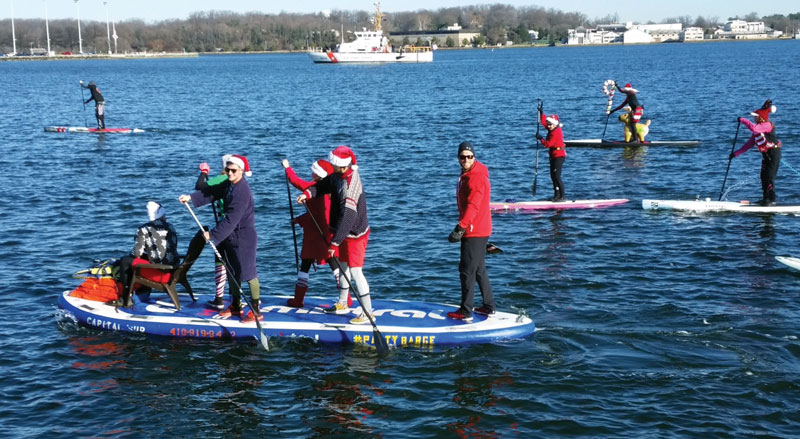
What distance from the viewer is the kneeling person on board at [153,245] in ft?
38.5

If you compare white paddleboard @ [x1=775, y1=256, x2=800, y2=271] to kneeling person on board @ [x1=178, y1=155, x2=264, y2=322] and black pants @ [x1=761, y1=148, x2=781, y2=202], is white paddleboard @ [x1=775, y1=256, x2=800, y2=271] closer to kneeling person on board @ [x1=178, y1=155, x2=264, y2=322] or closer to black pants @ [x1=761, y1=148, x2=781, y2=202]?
black pants @ [x1=761, y1=148, x2=781, y2=202]

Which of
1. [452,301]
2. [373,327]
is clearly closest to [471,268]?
[373,327]

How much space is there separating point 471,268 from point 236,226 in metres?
3.15

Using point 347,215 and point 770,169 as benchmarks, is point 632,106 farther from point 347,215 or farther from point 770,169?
point 347,215

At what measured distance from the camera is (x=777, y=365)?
10.5 metres

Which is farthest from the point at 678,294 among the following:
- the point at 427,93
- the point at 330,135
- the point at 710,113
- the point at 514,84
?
the point at 514,84

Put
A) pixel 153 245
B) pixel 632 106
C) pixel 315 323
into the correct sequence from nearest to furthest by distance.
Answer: pixel 315 323, pixel 153 245, pixel 632 106

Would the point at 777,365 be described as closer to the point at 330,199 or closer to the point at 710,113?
the point at 330,199

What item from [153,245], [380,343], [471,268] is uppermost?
[153,245]

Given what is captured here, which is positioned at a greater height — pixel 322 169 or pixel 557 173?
pixel 322 169

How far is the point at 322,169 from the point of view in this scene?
36.4ft

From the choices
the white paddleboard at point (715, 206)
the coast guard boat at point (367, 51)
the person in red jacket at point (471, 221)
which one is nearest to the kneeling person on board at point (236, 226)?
the person in red jacket at point (471, 221)

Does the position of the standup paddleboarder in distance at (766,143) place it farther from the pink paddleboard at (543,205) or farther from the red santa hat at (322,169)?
the red santa hat at (322,169)

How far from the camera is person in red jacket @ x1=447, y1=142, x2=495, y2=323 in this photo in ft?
34.6
